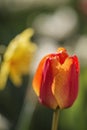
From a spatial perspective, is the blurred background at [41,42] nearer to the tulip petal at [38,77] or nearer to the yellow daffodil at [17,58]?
the yellow daffodil at [17,58]

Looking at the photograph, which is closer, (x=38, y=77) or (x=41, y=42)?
(x=38, y=77)

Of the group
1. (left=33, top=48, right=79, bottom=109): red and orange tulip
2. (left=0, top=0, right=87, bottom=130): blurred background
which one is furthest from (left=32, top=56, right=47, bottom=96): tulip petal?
(left=0, top=0, right=87, bottom=130): blurred background

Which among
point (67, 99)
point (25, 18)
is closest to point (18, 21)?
point (25, 18)

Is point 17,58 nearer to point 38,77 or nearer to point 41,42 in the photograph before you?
point 38,77

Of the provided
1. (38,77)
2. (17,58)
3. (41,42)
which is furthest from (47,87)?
(41,42)

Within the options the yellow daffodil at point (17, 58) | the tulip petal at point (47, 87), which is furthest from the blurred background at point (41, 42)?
the tulip petal at point (47, 87)

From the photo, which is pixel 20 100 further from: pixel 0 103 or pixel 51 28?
pixel 51 28

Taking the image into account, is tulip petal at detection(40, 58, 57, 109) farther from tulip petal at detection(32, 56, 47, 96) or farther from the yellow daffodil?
the yellow daffodil
